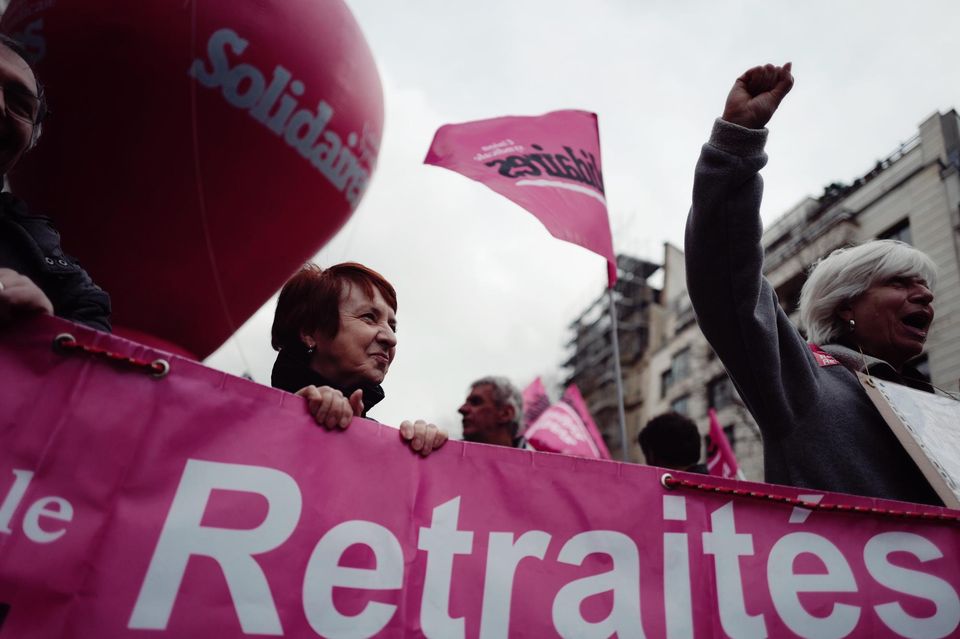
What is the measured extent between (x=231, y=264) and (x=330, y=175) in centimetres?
87

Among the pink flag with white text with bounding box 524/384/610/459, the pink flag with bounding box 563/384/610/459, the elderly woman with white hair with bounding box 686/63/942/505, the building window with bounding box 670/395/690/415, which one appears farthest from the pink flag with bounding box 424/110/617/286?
the building window with bounding box 670/395/690/415

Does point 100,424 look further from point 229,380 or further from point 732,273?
point 732,273

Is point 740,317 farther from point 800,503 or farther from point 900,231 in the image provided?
point 900,231

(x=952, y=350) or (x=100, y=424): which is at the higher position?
(x=952, y=350)

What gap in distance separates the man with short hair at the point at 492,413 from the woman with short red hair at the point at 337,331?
220 centimetres

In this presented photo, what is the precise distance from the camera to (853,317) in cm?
219

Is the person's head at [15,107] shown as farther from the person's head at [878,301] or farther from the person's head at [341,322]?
the person's head at [878,301]

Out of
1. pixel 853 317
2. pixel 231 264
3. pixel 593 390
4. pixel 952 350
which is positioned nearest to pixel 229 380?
pixel 853 317

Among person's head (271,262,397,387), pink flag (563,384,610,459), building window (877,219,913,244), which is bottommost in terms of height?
person's head (271,262,397,387)

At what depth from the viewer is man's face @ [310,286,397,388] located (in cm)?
191

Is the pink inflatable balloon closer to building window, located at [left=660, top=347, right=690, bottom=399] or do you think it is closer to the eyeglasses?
the eyeglasses

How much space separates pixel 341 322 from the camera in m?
1.96

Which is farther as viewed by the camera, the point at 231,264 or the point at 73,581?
the point at 231,264

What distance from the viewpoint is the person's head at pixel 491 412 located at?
416 cm
